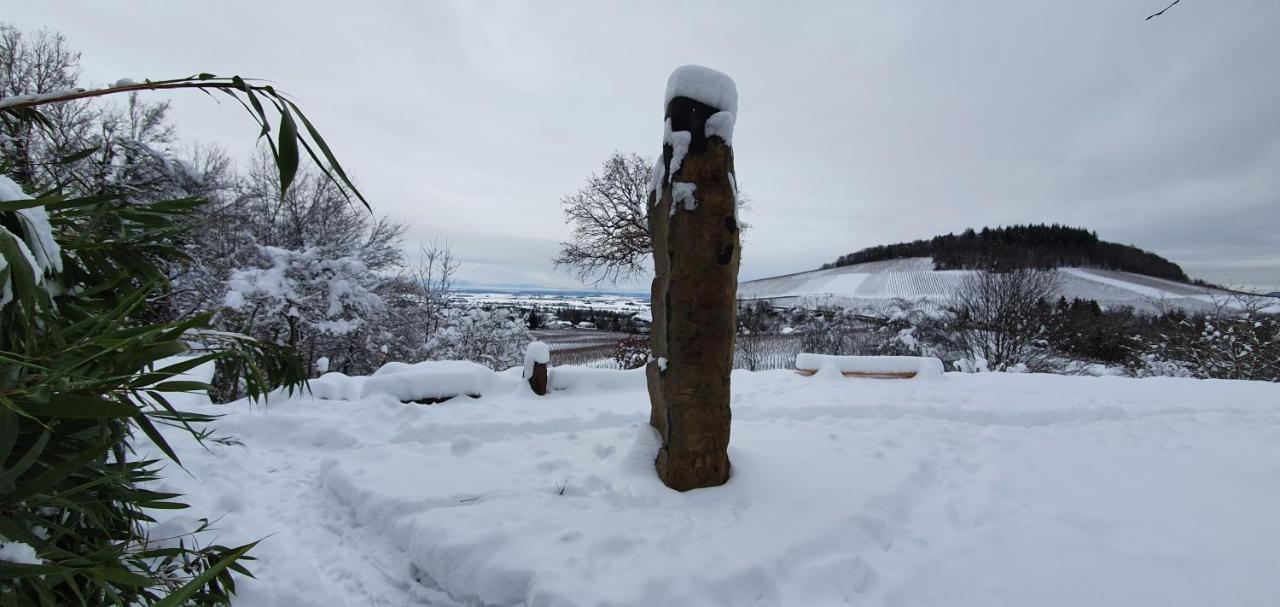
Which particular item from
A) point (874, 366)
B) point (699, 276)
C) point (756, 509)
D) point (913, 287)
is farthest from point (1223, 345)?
point (699, 276)

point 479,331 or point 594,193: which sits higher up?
point 594,193

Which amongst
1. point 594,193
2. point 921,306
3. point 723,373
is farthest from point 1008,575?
point 921,306

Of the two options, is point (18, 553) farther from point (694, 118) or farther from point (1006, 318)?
point (1006, 318)

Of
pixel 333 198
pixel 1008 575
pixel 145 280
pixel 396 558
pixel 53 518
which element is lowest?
pixel 396 558

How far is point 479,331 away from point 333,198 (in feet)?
21.0

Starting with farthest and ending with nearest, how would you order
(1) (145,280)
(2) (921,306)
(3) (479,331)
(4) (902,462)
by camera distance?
1. (2) (921,306)
2. (3) (479,331)
3. (4) (902,462)
4. (1) (145,280)

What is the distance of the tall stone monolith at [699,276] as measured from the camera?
3.13 metres

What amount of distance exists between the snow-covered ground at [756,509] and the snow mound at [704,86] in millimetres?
2487

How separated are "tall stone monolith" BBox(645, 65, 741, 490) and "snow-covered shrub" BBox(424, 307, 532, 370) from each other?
14.8m

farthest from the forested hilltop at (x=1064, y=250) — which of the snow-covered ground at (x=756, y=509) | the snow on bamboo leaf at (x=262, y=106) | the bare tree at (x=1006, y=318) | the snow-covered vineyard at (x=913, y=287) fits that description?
the snow on bamboo leaf at (x=262, y=106)

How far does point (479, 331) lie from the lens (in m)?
17.3

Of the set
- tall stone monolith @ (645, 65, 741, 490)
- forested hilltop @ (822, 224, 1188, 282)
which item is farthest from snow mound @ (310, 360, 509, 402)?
forested hilltop @ (822, 224, 1188, 282)

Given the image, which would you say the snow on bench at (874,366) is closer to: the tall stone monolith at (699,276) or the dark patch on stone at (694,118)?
the tall stone monolith at (699,276)

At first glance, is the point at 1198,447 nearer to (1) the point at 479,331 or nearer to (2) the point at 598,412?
(2) the point at 598,412
